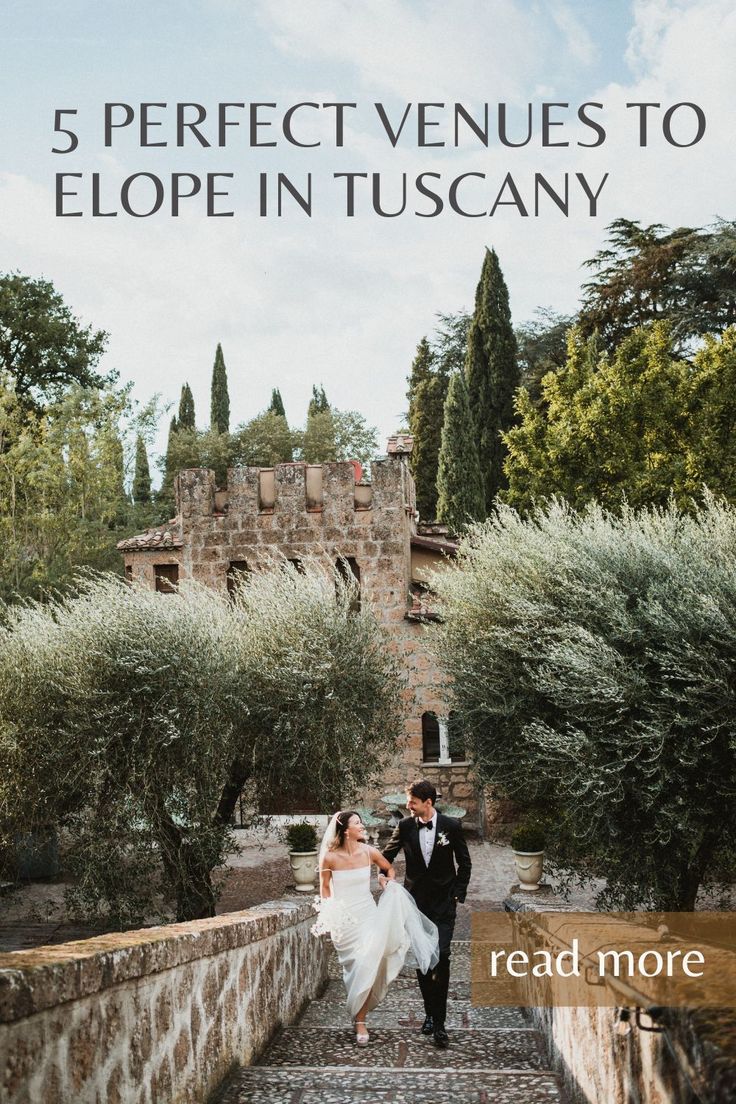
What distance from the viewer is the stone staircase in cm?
463

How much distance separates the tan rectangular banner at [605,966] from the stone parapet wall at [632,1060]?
3.1 inches

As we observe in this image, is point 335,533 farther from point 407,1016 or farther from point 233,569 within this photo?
point 407,1016

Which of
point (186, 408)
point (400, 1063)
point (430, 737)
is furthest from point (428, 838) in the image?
point (186, 408)

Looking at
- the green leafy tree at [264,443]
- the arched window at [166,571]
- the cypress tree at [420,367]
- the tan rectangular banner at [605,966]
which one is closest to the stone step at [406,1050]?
the tan rectangular banner at [605,966]

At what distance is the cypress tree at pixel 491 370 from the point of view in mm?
33188

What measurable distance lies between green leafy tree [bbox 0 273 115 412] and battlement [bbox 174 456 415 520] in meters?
16.5

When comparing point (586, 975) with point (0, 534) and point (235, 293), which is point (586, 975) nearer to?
point (235, 293)

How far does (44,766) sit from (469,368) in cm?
2551

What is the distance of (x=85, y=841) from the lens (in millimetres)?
11820

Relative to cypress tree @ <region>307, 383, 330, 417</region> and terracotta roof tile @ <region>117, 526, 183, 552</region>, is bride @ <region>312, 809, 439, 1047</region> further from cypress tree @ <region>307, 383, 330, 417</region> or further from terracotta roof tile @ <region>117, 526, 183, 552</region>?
cypress tree @ <region>307, 383, 330, 417</region>

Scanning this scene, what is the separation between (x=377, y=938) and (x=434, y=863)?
61cm

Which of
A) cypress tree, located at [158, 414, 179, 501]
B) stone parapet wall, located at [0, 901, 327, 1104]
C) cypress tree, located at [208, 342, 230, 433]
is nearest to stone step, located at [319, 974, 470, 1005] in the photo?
stone parapet wall, located at [0, 901, 327, 1104]

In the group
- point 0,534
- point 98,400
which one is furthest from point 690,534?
point 98,400

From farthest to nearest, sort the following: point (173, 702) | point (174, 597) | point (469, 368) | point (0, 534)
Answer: point (469, 368) → point (0, 534) → point (174, 597) → point (173, 702)
